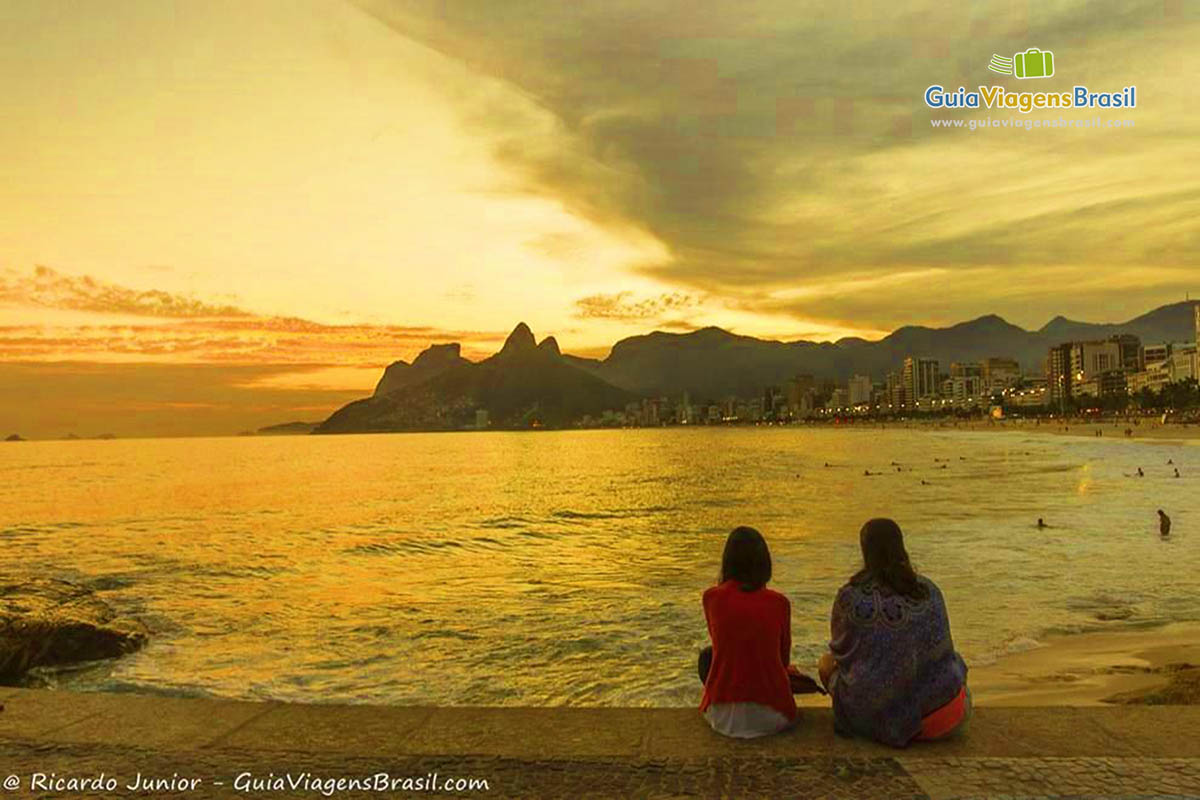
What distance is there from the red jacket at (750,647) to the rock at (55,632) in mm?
9690

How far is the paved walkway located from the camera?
4.55 meters

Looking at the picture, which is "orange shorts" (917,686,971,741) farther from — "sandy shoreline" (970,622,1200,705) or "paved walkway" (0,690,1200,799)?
"sandy shoreline" (970,622,1200,705)

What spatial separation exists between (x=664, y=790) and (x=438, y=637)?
10.2 metres

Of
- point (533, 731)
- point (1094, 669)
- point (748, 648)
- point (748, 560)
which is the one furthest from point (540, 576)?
point (748, 560)

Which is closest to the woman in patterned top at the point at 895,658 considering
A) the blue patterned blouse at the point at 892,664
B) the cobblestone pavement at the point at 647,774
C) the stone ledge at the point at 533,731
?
the blue patterned blouse at the point at 892,664

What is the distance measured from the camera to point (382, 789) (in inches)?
184

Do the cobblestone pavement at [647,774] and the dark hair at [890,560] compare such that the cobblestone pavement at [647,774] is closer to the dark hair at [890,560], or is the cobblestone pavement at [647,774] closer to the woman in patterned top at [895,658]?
the woman in patterned top at [895,658]

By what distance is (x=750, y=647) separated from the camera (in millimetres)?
5539

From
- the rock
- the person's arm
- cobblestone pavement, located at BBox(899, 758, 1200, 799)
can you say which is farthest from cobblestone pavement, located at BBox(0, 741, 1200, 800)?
the rock

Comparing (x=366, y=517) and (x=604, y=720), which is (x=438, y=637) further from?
(x=366, y=517)

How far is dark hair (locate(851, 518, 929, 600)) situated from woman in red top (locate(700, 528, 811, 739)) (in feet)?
2.16

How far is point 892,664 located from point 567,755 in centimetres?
212

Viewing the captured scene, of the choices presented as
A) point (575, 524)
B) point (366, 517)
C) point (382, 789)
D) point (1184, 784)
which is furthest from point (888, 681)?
point (366, 517)

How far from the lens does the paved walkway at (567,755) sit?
455cm
